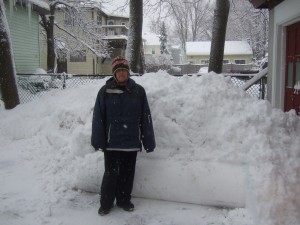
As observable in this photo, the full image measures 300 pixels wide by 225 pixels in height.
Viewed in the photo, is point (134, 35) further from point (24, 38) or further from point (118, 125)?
point (118, 125)

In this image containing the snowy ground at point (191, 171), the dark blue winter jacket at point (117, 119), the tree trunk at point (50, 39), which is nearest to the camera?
the snowy ground at point (191, 171)

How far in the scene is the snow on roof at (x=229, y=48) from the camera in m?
51.0

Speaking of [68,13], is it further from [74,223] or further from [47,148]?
[74,223]

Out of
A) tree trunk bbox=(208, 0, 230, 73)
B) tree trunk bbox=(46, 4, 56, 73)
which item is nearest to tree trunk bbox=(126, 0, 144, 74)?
tree trunk bbox=(208, 0, 230, 73)

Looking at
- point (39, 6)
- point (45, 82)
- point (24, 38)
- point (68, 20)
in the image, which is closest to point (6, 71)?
point (45, 82)

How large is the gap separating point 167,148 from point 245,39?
1982 inches

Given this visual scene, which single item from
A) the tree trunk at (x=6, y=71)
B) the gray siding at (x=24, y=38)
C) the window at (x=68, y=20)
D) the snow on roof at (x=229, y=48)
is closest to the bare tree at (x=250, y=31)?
the snow on roof at (x=229, y=48)

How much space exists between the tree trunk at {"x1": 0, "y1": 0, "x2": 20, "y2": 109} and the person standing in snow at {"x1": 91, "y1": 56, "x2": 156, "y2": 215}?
5.80 meters

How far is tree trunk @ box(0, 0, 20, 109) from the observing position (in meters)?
9.33

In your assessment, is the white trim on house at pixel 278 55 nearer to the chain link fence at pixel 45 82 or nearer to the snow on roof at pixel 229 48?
the chain link fence at pixel 45 82

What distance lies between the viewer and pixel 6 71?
942cm

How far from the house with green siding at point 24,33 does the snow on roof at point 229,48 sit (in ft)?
123

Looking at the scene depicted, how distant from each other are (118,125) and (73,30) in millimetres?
20960

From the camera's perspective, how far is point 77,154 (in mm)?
5281
